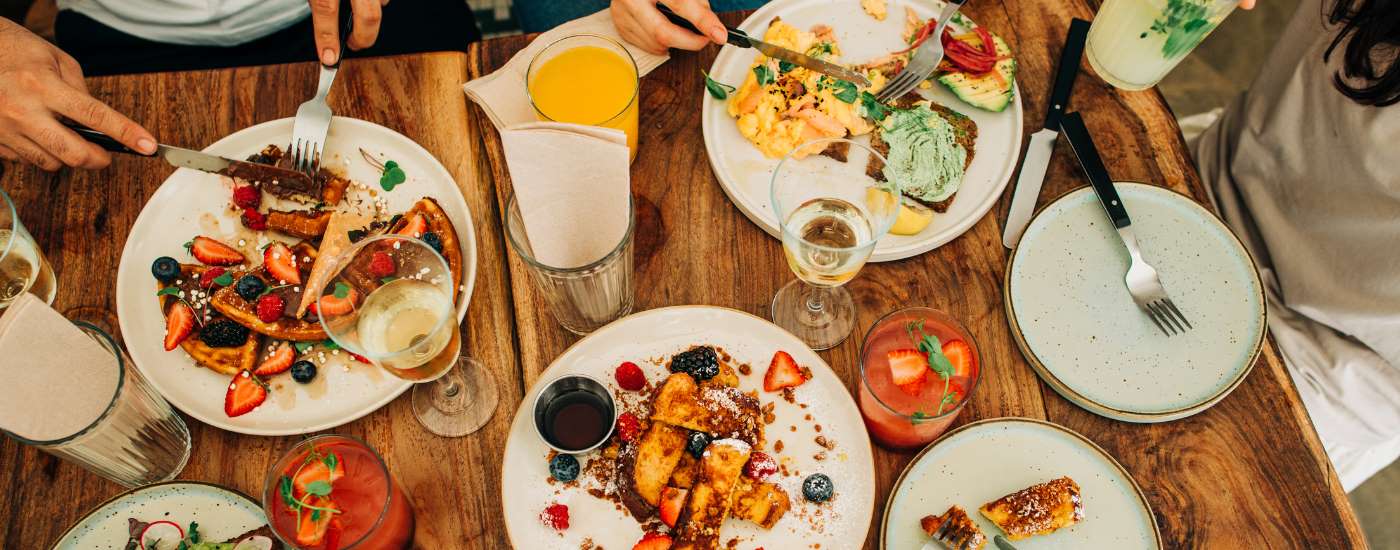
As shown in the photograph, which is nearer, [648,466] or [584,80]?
[648,466]

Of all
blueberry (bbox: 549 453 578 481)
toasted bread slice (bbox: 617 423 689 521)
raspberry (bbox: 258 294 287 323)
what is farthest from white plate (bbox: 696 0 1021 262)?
raspberry (bbox: 258 294 287 323)

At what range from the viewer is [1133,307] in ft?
5.41

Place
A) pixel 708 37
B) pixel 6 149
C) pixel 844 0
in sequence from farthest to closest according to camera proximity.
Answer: pixel 844 0 → pixel 708 37 → pixel 6 149

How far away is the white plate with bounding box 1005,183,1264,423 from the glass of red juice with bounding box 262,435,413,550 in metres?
1.29

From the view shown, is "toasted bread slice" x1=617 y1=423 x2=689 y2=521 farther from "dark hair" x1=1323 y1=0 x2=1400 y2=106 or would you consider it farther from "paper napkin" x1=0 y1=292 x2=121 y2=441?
"dark hair" x1=1323 y1=0 x2=1400 y2=106

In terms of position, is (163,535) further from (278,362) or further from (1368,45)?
(1368,45)

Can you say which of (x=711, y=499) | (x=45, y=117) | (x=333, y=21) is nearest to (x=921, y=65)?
(x=711, y=499)

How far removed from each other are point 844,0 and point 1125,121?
0.75 m

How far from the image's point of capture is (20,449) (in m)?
→ 1.53

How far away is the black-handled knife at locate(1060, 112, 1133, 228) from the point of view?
1.70 metres

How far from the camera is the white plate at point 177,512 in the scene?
1403 mm

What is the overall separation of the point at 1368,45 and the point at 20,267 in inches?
116

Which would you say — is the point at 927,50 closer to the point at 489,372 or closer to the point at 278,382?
the point at 489,372

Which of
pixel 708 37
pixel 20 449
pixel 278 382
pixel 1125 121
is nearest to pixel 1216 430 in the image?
pixel 1125 121
